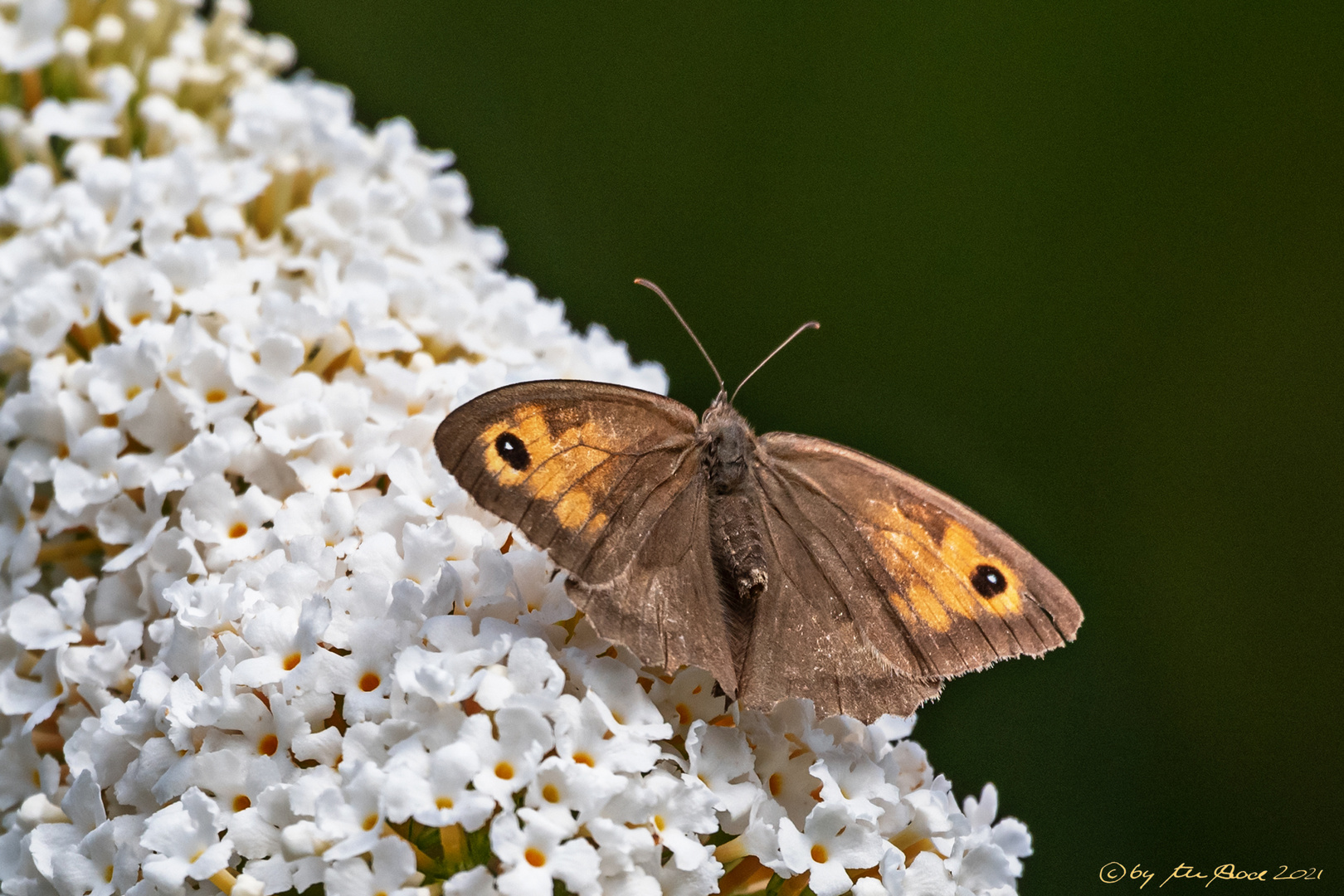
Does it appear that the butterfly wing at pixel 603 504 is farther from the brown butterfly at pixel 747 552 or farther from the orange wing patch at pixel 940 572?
the orange wing patch at pixel 940 572

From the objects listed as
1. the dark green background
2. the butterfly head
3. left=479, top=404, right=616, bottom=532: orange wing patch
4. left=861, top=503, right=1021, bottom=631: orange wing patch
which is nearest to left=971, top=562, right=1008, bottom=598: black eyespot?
left=861, top=503, right=1021, bottom=631: orange wing patch

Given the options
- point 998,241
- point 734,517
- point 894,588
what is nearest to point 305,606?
point 734,517

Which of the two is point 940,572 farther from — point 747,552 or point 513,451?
point 513,451

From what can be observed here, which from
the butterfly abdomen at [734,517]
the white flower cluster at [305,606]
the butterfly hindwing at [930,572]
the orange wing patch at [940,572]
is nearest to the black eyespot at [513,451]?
the white flower cluster at [305,606]

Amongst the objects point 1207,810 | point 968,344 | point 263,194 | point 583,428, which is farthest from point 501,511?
point 1207,810

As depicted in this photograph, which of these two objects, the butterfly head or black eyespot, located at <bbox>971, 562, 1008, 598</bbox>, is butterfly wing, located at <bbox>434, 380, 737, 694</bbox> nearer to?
the butterfly head

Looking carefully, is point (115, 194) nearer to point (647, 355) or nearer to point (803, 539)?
point (803, 539)
